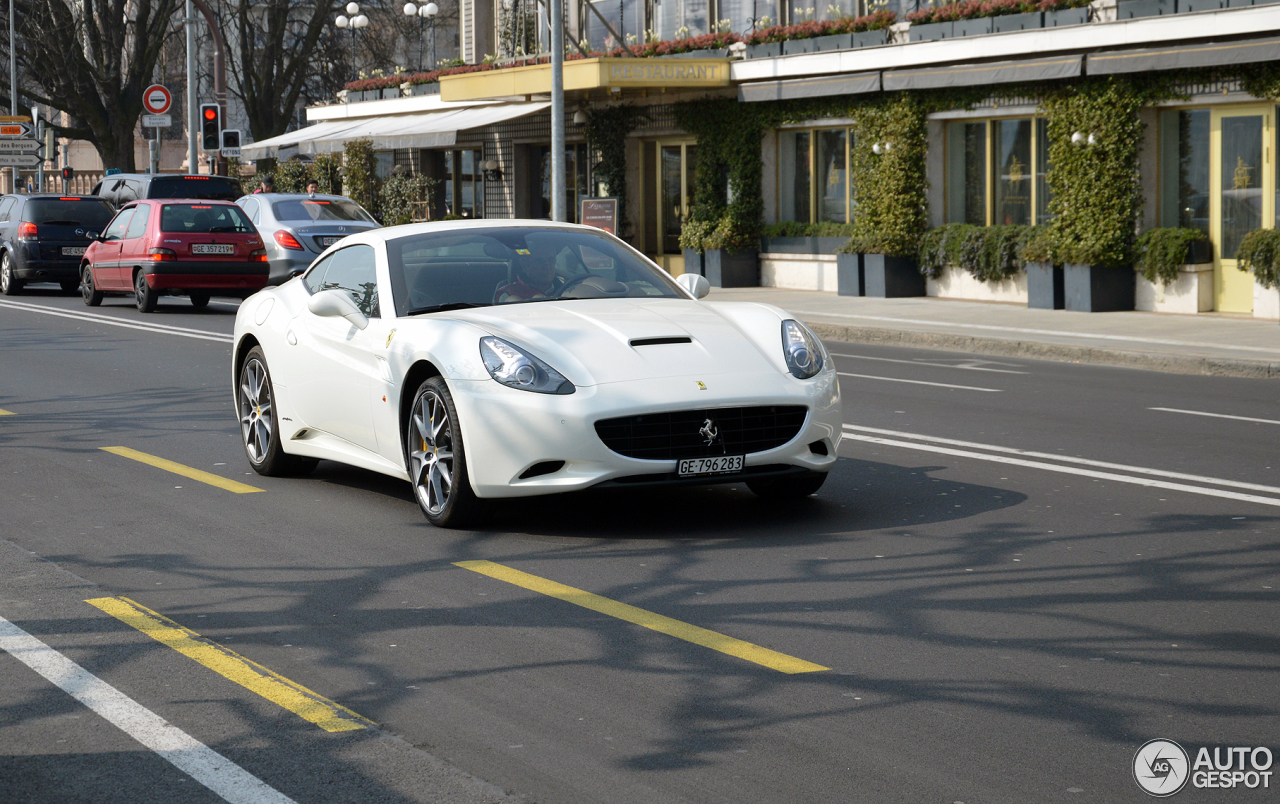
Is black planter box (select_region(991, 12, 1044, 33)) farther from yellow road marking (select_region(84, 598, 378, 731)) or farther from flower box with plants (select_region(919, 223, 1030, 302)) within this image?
yellow road marking (select_region(84, 598, 378, 731))

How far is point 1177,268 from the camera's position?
70.1 feet

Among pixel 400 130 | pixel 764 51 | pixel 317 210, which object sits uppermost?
pixel 764 51

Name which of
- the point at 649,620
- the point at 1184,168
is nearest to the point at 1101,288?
the point at 1184,168

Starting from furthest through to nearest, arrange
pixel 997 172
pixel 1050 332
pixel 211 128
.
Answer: pixel 211 128 → pixel 997 172 → pixel 1050 332

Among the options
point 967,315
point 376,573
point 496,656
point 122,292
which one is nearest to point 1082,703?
point 496,656

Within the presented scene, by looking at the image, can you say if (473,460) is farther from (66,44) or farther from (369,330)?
(66,44)

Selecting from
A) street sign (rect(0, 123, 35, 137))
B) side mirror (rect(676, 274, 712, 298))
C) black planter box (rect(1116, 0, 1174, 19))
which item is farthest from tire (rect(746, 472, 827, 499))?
street sign (rect(0, 123, 35, 137))

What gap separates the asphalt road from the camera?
166 inches

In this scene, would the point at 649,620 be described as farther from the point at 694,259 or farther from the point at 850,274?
the point at 694,259

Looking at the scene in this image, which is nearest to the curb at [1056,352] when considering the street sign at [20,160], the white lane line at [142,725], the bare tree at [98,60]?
the white lane line at [142,725]

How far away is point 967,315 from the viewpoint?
71.8 ft

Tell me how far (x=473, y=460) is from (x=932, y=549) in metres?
2.00

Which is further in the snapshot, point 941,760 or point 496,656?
point 496,656

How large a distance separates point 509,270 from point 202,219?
53.5ft
